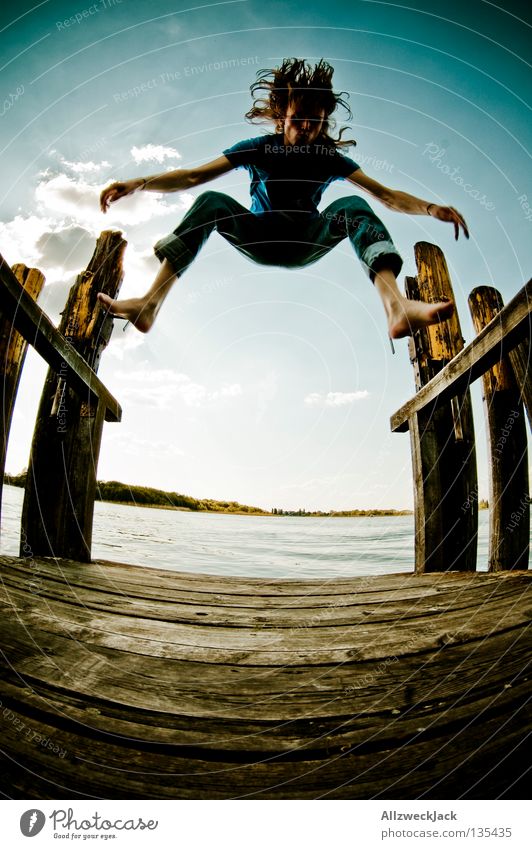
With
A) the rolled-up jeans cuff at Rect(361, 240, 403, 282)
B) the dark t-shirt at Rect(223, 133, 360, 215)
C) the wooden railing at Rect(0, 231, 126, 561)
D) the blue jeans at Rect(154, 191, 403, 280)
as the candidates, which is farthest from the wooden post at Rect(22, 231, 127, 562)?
the rolled-up jeans cuff at Rect(361, 240, 403, 282)

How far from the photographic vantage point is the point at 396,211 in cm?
291

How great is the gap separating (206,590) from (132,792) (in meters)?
1.84

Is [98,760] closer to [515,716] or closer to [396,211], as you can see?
[515,716]

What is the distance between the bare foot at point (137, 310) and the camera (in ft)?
8.55

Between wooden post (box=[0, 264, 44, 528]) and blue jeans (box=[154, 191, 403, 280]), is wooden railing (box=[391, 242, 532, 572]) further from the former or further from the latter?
wooden post (box=[0, 264, 44, 528])

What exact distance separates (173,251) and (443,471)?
2.73 meters

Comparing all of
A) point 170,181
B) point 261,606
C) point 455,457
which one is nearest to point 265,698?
point 261,606

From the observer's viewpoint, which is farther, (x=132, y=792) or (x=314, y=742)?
(x=314, y=742)

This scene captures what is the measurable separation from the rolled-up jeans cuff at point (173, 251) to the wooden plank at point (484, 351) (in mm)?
1907

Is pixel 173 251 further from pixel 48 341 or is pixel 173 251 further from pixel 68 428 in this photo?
pixel 68 428

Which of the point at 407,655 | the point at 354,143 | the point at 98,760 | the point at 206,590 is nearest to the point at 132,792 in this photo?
the point at 98,760

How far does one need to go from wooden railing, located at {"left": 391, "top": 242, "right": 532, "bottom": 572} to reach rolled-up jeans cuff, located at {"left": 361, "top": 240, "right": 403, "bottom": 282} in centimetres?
80

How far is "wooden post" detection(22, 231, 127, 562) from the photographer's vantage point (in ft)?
9.80
